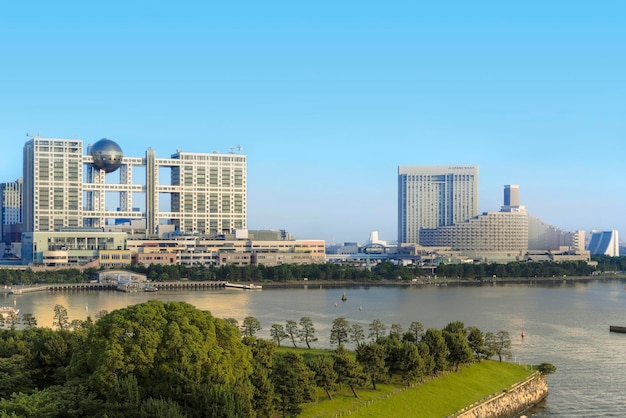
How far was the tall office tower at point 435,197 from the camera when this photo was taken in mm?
100875

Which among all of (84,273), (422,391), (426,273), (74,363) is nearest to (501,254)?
(426,273)

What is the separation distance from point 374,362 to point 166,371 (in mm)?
5654

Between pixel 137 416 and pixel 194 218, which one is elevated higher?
pixel 194 218

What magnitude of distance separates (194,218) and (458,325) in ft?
182

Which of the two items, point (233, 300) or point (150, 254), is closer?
point (233, 300)

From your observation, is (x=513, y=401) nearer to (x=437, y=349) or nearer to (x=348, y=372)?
(x=437, y=349)

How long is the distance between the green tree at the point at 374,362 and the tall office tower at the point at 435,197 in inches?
3281

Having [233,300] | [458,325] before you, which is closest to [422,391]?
[458,325]

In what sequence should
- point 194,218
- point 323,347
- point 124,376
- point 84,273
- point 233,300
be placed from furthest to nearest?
point 194,218 < point 84,273 < point 233,300 < point 323,347 < point 124,376

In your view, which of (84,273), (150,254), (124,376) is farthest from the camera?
(150,254)

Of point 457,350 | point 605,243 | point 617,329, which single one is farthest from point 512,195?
point 457,350

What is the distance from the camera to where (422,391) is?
17.8 m

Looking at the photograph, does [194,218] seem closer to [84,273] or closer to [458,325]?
[84,273]

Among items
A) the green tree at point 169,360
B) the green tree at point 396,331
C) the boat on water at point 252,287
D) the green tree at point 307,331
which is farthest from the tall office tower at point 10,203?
the green tree at point 169,360
